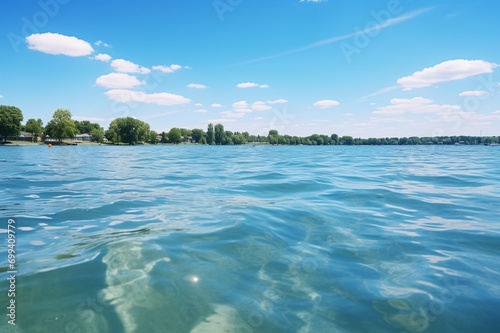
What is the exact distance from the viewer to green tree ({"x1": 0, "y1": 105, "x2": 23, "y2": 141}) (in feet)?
306

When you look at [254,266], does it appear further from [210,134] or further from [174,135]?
[210,134]

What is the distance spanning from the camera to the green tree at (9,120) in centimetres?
9312

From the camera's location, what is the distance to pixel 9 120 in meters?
94.1

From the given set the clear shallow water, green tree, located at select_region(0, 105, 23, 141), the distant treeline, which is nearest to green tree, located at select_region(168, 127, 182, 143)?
the distant treeline

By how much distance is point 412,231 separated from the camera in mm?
6762

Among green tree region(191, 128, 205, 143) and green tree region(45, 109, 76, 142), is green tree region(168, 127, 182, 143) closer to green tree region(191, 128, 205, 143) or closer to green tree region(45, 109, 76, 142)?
green tree region(191, 128, 205, 143)

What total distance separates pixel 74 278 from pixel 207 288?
6.28ft

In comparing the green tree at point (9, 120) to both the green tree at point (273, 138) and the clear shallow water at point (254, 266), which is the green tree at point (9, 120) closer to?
the clear shallow water at point (254, 266)

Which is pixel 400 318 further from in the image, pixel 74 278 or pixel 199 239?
pixel 74 278

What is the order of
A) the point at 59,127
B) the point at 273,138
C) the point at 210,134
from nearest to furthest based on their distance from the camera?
1. the point at 59,127
2. the point at 210,134
3. the point at 273,138

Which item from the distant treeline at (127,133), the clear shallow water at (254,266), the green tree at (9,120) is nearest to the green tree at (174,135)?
the distant treeline at (127,133)

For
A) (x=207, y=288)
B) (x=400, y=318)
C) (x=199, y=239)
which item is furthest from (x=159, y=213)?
(x=400, y=318)

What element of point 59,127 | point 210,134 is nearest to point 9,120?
point 59,127

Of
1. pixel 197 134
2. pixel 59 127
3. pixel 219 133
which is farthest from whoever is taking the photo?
pixel 197 134
